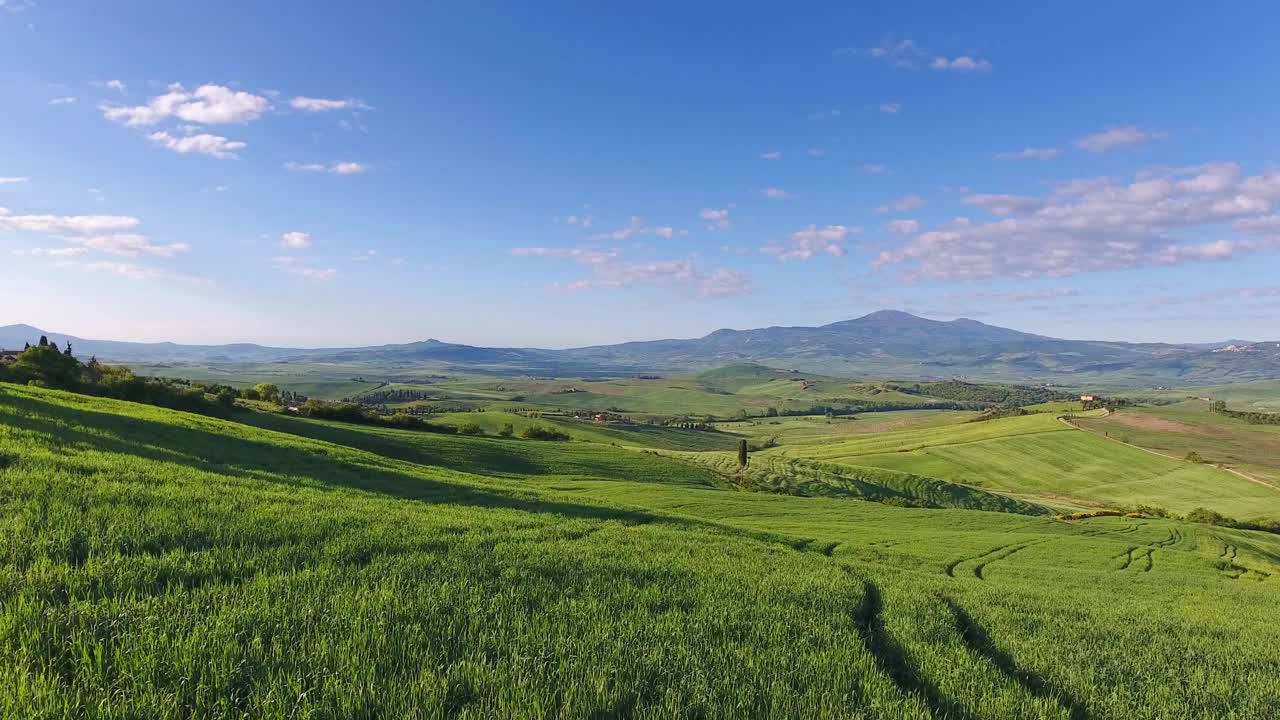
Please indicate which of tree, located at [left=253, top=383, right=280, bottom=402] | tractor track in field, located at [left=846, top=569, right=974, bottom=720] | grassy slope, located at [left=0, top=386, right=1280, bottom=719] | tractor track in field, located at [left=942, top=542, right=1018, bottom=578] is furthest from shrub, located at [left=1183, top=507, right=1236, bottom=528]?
tree, located at [left=253, top=383, right=280, bottom=402]

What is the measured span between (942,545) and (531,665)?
36.3m

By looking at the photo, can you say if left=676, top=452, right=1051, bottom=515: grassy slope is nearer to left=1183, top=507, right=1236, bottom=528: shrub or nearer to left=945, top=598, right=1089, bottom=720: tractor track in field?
left=1183, top=507, right=1236, bottom=528: shrub

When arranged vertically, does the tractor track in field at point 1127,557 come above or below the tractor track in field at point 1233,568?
above

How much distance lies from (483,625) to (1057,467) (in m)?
151

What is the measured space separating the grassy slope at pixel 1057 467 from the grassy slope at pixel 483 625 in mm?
108959

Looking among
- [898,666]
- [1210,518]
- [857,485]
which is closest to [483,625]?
[898,666]

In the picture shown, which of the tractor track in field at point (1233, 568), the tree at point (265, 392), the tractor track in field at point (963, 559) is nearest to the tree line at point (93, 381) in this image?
the tree at point (265, 392)

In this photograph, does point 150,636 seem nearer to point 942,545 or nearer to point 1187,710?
point 1187,710

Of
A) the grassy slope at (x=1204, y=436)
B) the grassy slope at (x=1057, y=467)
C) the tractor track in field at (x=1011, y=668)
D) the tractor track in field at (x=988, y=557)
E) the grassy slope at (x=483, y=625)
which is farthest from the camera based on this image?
the grassy slope at (x=1204, y=436)

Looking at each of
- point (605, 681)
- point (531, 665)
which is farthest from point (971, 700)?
point (531, 665)

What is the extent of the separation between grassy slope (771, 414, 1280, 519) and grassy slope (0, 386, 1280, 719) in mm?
108959

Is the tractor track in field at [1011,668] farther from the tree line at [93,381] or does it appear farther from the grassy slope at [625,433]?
A: the grassy slope at [625,433]

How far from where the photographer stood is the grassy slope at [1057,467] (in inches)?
3976

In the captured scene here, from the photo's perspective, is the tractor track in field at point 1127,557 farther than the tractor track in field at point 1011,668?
Yes
